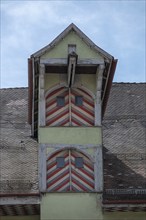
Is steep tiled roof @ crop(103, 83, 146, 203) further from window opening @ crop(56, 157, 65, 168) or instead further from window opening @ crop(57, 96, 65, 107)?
window opening @ crop(57, 96, 65, 107)

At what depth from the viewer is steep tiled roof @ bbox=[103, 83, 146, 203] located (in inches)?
847

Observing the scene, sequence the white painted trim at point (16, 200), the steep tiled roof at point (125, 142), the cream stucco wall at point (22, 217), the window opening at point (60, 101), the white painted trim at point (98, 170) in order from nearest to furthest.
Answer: the white painted trim at point (16, 200) < the white painted trim at point (98, 170) < the cream stucco wall at point (22, 217) < the steep tiled roof at point (125, 142) < the window opening at point (60, 101)

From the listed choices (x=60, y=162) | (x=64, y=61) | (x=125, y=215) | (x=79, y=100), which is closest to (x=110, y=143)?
(x=79, y=100)

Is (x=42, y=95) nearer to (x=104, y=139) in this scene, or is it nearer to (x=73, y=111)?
(x=73, y=111)

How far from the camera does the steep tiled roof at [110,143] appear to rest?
21.6 metres

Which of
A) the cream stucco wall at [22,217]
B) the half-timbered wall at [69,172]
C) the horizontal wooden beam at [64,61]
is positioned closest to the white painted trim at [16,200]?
the half-timbered wall at [69,172]

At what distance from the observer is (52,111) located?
2206cm

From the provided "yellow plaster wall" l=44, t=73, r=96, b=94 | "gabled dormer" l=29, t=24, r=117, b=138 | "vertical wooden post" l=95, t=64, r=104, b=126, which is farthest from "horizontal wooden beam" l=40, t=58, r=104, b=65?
"yellow plaster wall" l=44, t=73, r=96, b=94

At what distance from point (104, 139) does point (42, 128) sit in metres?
3.56

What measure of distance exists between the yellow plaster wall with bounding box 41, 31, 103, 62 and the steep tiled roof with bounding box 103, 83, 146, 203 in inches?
140

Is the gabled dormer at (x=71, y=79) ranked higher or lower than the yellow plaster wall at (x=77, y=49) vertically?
lower

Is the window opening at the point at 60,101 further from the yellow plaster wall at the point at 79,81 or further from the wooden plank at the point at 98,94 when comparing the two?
the wooden plank at the point at 98,94

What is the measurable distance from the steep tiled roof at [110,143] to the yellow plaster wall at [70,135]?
1271 millimetres

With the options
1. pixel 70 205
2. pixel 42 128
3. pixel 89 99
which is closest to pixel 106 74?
pixel 89 99
